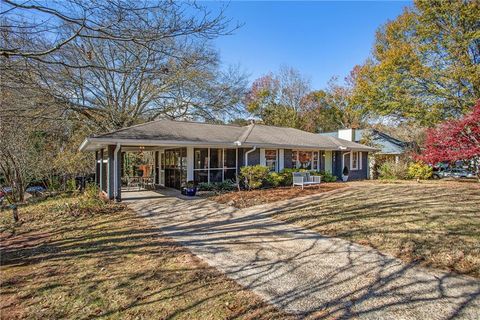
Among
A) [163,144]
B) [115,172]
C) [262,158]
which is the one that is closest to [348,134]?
[262,158]

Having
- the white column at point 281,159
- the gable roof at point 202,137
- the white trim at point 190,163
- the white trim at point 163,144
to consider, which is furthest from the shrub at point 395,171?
the white trim at point 190,163

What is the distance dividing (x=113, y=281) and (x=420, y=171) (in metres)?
20.2

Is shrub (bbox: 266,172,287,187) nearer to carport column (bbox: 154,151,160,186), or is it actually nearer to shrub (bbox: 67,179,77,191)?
carport column (bbox: 154,151,160,186)

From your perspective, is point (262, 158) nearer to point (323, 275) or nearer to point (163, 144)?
point (163, 144)

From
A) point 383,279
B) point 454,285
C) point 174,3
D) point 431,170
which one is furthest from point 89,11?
point 431,170

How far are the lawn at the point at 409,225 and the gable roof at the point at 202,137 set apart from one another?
5381 mm

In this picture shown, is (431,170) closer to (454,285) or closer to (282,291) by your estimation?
(454,285)

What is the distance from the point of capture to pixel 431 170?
1939 cm

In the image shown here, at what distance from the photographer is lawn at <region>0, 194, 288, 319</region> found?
10.7 feet

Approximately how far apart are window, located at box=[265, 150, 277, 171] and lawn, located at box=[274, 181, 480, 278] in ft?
18.8

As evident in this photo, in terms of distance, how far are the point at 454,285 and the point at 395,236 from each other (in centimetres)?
211

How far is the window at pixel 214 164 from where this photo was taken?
1346 cm

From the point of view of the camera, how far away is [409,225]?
6465mm

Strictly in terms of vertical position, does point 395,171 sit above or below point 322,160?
below
